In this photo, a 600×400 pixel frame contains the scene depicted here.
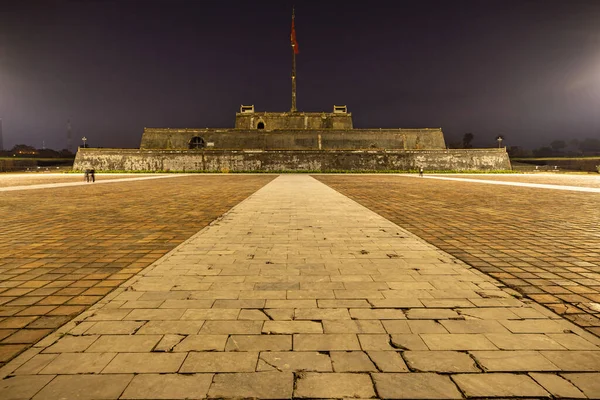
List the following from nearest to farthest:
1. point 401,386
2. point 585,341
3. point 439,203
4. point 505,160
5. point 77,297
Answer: point 401,386 < point 585,341 < point 77,297 < point 439,203 < point 505,160

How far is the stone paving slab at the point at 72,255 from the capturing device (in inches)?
98.3

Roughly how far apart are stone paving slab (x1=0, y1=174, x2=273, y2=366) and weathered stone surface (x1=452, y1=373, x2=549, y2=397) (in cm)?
192

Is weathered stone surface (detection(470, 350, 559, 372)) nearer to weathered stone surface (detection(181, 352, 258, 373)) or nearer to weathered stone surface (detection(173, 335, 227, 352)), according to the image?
weathered stone surface (detection(181, 352, 258, 373))

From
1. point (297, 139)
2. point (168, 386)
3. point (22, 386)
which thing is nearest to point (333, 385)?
point (168, 386)

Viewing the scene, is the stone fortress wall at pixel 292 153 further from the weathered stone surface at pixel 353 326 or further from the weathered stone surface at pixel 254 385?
the weathered stone surface at pixel 254 385

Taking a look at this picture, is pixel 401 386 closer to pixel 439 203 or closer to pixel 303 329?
pixel 303 329

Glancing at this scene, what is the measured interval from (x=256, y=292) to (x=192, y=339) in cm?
88

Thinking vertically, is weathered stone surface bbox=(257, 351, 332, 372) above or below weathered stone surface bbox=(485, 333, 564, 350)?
above

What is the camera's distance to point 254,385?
173 centimetres

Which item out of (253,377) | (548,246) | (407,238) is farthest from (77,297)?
(548,246)

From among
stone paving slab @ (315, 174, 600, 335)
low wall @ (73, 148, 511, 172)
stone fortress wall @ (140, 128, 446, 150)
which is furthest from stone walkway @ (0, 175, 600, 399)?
stone fortress wall @ (140, 128, 446, 150)

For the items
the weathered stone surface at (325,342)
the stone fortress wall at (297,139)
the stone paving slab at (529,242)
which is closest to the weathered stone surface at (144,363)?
the weathered stone surface at (325,342)

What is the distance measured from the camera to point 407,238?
Result: 16.8 ft

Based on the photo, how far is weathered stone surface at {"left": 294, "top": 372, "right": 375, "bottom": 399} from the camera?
1.65m
